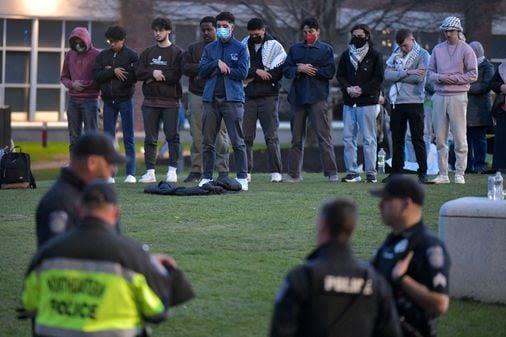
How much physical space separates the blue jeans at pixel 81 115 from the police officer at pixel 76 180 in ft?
33.2

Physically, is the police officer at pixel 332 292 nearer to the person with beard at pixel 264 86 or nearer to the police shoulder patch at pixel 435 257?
the police shoulder patch at pixel 435 257

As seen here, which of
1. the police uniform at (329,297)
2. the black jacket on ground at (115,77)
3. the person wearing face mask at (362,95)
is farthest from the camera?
the black jacket on ground at (115,77)

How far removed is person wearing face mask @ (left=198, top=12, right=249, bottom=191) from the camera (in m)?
14.9

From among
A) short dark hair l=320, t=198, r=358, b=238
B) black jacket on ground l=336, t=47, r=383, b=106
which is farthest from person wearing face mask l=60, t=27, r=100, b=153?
short dark hair l=320, t=198, r=358, b=238

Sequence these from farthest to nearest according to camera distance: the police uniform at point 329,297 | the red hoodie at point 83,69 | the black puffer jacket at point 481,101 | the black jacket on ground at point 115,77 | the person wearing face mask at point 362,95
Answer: the black puffer jacket at point 481,101, the red hoodie at point 83,69, the black jacket on ground at point 115,77, the person wearing face mask at point 362,95, the police uniform at point 329,297

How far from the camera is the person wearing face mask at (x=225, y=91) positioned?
14.9m

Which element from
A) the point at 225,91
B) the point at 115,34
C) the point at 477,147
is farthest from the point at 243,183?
the point at 477,147

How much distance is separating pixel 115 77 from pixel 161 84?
0.65 m

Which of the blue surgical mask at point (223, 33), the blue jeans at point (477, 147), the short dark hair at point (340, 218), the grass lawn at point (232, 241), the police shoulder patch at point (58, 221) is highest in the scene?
the blue surgical mask at point (223, 33)

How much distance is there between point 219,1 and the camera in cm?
2836

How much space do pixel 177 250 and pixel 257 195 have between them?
11.8 ft

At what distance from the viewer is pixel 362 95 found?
52.5ft

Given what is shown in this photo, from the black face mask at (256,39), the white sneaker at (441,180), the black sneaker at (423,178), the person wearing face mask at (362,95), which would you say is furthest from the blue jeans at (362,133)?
the black face mask at (256,39)

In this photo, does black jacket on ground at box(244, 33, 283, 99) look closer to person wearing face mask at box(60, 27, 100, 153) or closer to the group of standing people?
the group of standing people
